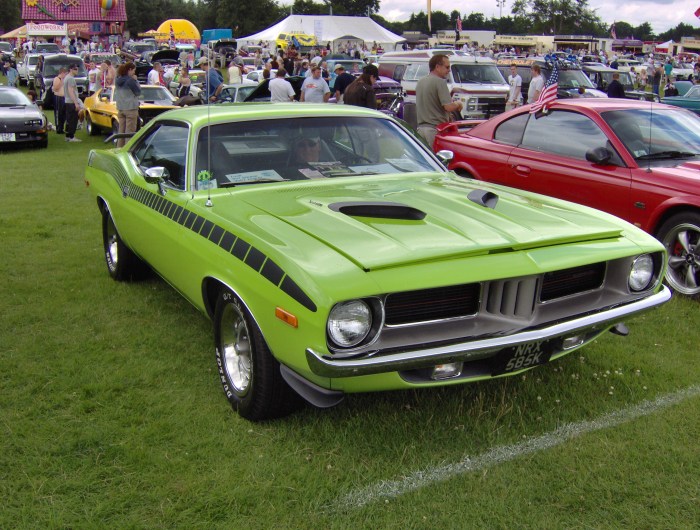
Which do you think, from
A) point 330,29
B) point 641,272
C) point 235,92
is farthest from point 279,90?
point 330,29

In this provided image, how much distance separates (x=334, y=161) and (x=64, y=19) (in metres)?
50.2

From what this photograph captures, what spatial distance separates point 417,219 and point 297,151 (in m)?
1.23

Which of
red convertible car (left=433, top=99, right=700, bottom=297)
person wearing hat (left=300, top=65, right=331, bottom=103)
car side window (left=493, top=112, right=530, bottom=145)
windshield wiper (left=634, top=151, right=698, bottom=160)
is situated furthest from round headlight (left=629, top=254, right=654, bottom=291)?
person wearing hat (left=300, top=65, right=331, bottom=103)

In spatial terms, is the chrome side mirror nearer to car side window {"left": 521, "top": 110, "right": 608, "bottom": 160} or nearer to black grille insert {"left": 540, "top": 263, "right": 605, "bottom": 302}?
black grille insert {"left": 540, "top": 263, "right": 605, "bottom": 302}

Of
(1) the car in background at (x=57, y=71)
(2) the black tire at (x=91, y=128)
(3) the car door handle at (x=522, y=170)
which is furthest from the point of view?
(1) the car in background at (x=57, y=71)

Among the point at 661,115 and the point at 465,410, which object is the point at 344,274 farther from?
the point at 661,115

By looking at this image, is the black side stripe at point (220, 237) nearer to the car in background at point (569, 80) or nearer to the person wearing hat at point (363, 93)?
the person wearing hat at point (363, 93)

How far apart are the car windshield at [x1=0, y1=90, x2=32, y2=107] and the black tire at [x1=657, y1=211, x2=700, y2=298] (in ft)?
42.7

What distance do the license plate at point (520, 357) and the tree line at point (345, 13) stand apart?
76.7 metres

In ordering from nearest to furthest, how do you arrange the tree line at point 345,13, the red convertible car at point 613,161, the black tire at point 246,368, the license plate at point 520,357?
1. the license plate at point 520,357
2. the black tire at point 246,368
3. the red convertible car at point 613,161
4. the tree line at point 345,13

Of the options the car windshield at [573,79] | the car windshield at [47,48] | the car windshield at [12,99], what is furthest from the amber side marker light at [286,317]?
the car windshield at [47,48]

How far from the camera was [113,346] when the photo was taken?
4.49 metres

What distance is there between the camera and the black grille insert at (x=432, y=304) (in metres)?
3.00

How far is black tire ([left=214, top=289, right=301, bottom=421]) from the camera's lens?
327cm
